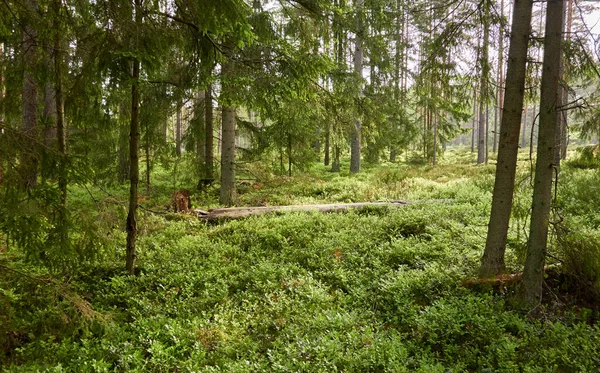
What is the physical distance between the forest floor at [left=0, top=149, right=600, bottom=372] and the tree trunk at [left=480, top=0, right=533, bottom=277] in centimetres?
25

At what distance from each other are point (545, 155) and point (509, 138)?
778 millimetres

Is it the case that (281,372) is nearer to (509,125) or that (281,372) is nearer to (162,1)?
(509,125)

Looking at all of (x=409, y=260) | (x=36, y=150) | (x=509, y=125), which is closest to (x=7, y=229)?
(x=36, y=150)

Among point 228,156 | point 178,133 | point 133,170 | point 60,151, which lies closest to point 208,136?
point 228,156

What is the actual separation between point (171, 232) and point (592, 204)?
10.5m

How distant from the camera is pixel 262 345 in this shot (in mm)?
4695

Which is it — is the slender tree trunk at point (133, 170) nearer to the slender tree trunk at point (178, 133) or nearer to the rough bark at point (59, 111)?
the rough bark at point (59, 111)

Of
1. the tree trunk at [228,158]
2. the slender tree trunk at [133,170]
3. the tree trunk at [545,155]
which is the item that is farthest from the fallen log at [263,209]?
the tree trunk at [545,155]

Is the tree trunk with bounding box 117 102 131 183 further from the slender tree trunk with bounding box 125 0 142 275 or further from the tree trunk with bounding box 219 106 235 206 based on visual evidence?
the slender tree trunk with bounding box 125 0 142 275

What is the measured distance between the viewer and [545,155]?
15.8 feet

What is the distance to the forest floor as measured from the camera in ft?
13.9

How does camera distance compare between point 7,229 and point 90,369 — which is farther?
point 90,369

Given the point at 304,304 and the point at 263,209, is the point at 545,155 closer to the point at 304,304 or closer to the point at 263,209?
the point at 304,304

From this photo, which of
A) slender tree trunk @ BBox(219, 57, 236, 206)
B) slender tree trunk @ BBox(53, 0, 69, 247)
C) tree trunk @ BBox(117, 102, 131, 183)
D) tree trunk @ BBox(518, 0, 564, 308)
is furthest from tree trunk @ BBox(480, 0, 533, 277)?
tree trunk @ BBox(117, 102, 131, 183)
